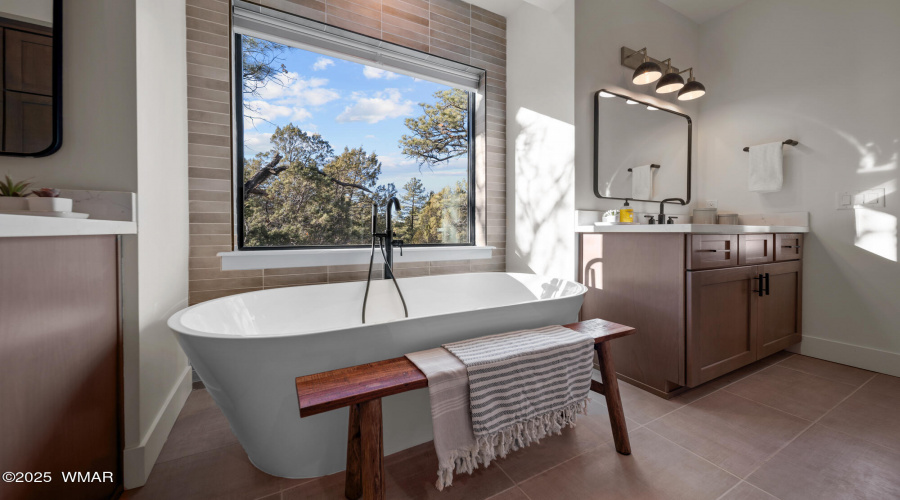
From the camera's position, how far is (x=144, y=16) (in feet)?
4.42

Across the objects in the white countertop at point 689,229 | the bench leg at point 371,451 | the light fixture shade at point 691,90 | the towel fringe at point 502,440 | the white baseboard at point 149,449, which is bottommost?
the white baseboard at point 149,449

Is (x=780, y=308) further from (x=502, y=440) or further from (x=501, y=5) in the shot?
(x=501, y=5)

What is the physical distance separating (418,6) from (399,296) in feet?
7.02

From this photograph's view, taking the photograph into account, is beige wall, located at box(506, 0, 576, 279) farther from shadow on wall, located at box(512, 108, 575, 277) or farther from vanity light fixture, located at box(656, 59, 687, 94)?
vanity light fixture, located at box(656, 59, 687, 94)

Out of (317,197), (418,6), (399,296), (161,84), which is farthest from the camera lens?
(418,6)

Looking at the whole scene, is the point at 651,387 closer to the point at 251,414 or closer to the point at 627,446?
the point at 627,446

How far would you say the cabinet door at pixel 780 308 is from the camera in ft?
7.24

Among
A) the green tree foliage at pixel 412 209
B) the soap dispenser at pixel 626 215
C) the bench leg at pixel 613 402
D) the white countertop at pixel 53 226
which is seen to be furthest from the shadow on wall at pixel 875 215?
the white countertop at pixel 53 226

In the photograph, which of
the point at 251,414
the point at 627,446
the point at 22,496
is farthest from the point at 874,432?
the point at 22,496

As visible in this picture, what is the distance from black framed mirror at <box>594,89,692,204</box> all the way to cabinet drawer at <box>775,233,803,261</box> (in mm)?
765

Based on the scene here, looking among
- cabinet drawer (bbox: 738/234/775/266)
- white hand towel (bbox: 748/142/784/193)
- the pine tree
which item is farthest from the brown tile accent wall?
white hand towel (bbox: 748/142/784/193)

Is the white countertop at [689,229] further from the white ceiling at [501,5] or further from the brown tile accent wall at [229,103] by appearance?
the white ceiling at [501,5]

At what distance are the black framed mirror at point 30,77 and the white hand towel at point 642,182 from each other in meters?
3.09

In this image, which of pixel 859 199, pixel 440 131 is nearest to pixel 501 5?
pixel 440 131
